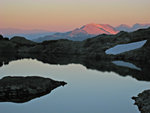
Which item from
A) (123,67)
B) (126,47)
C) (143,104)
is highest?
(126,47)

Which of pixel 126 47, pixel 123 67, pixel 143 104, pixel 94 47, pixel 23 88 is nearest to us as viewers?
pixel 143 104

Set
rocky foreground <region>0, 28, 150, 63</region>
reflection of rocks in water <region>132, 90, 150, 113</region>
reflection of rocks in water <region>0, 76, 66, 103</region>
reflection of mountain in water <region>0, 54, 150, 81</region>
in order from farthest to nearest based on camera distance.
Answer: rocky foreground <region>0, 28, 150, 63</region>, reflection of mountain in water <region>0, 54, 150, 81</region>, reflection of rocks in water <region>0, 76, 66, 103</region>, reflection of rocks in water <region>132, 90, 150, 113</region>

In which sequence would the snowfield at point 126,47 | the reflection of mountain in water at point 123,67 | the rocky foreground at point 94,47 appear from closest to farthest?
the reflection of mountain in water at point 123,67 → the rocky foreground at point 94,47 → the snowfield at point 126,47

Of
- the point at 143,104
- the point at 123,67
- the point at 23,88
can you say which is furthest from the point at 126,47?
the point at 143,104

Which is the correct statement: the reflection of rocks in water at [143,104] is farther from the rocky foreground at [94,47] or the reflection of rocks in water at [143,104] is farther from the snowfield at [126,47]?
the snowfield at [126,47]

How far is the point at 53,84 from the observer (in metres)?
27.9

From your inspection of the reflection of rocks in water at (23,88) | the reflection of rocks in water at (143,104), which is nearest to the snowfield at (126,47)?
the reflection of rocks in water at (23,88)

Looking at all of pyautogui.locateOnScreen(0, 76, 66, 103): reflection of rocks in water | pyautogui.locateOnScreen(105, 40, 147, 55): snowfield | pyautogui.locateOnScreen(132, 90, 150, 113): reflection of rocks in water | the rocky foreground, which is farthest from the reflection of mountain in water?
pyautogui.locateOnScreen(0, 76, 66, 103): reflection of rocks in water

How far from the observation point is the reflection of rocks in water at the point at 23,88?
21812 mm

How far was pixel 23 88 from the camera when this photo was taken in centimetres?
A: 2408

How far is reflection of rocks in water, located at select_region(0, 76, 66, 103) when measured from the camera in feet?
71.6

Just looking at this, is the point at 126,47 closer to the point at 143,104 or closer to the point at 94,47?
the point at 94,47

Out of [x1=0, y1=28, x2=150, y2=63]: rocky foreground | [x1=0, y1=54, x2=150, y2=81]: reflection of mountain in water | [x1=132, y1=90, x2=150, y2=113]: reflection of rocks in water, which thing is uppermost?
[x1=0, y1=28, x2=150, y2=63]: rocky foreground

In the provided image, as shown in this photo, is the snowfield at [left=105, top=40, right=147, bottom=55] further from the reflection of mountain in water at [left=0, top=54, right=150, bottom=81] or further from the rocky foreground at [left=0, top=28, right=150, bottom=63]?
the reflection of mountain in water at [left=0, top=54, right=150, bottom=81]
